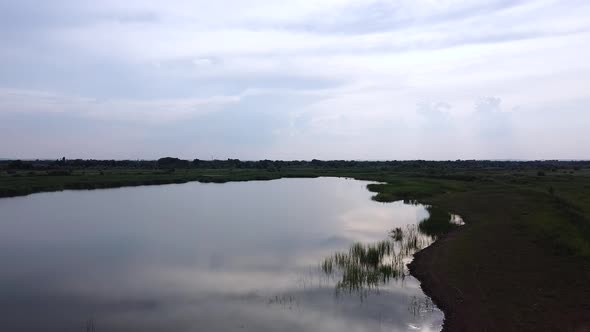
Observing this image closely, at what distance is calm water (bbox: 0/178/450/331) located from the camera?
13.2 meters

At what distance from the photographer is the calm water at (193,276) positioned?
13.2 meters

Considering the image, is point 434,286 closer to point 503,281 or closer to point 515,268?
point 503,281

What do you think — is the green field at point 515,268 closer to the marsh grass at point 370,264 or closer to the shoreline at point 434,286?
the shoreline at point 434,286

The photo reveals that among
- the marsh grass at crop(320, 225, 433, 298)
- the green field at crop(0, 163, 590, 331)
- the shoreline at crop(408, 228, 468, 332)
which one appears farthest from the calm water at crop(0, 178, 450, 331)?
the green field at crop(0, 163, 590, 331)

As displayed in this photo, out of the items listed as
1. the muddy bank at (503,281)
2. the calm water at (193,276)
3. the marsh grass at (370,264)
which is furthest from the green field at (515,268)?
the calm water at (193,276)

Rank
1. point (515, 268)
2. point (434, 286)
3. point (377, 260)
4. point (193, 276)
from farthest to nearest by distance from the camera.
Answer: point (377, 260) → point (193, 276) → point (515, 268) → point (434, 286)

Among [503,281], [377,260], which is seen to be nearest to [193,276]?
[377,260]

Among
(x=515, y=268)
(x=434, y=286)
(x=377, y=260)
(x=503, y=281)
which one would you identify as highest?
(x=515, y=268)

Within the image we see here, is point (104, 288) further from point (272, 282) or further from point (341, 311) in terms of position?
A: point (341, 311)

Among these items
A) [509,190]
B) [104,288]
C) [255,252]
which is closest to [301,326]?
[104,288]

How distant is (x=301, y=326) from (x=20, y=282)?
1150cm

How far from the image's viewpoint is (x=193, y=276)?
17703 millimetres

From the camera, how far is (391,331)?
40.7 ft

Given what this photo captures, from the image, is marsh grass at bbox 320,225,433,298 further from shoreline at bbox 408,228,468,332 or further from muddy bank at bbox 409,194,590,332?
muddy bank at bbox 409,194,590,332
